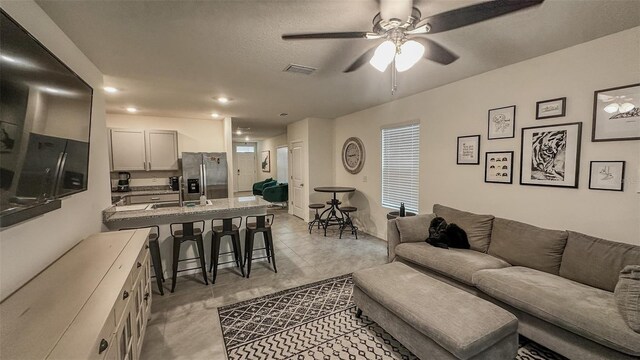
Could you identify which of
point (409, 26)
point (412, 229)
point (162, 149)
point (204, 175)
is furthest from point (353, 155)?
point (162, 149)

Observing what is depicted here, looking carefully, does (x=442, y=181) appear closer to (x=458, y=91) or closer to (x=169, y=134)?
(x=458, y=91)

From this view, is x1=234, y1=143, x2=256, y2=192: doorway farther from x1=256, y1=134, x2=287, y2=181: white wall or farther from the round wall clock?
the round wall clock

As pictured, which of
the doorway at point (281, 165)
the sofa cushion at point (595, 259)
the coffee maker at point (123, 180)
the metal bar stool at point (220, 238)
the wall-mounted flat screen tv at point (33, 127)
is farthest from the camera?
the doorway at point (281, 165)

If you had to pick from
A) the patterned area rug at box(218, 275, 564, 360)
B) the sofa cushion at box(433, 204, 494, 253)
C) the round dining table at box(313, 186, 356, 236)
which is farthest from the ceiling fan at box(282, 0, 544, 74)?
the round dining table at box(313, 186, 356, 236)

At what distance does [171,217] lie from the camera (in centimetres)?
327

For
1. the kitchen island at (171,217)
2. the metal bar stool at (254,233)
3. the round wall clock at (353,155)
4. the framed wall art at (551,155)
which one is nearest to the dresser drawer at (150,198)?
the kitchen island at (171,217)

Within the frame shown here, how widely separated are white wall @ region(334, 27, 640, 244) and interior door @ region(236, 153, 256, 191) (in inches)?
340

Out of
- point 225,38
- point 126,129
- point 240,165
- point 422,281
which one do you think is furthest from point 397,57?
point 240,165

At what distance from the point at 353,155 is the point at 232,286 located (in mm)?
3547

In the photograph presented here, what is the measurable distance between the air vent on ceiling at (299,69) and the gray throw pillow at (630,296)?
9.89 feet

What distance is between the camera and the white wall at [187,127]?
16.9 ft

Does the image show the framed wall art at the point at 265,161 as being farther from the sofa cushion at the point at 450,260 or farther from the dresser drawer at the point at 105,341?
the dresser drawer at the point at 105,341

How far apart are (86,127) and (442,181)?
157 inches

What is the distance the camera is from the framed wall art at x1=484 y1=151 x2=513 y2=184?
2.87 metres
